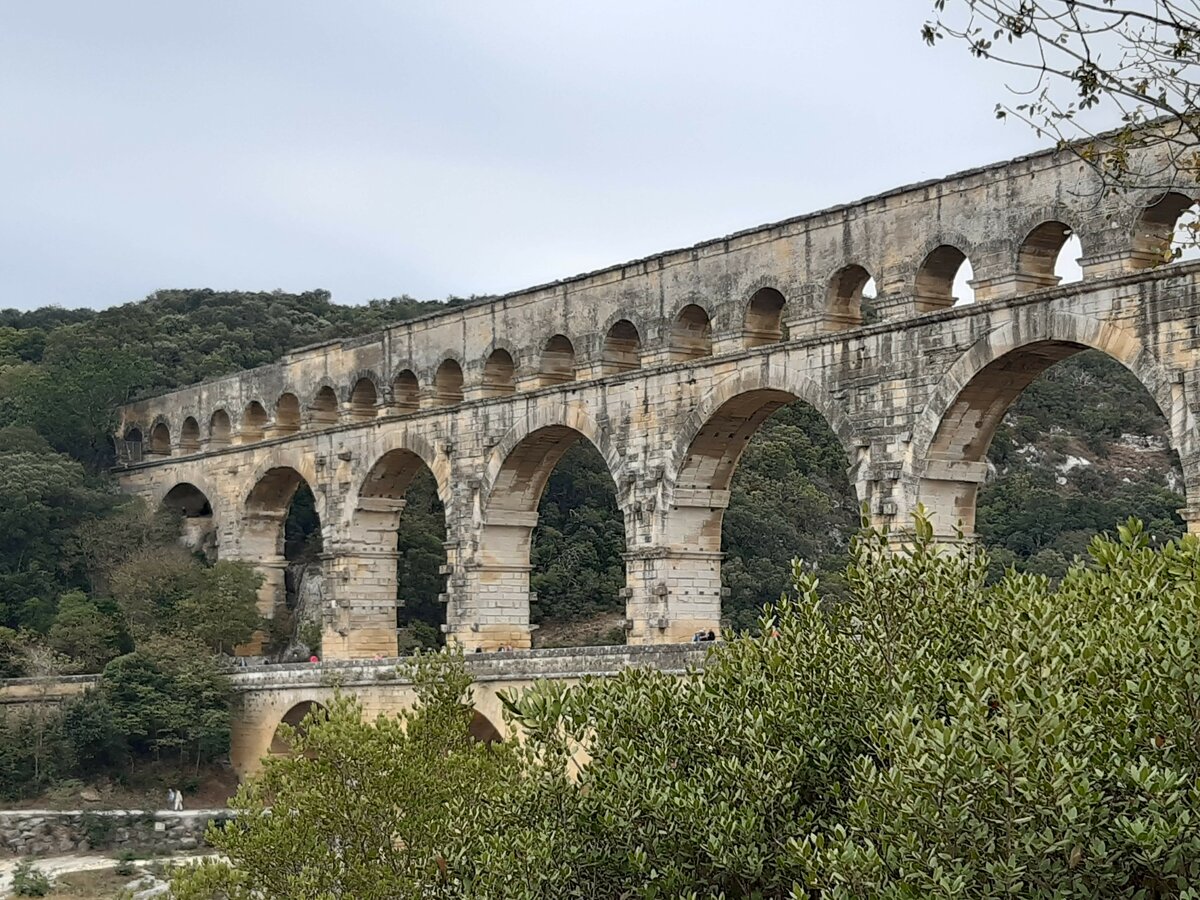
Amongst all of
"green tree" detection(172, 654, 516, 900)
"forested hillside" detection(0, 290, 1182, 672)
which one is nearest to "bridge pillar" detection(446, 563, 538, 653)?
"forested hillside" detection(0, 290, 1182, 672)

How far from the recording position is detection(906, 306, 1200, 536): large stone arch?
24.4m

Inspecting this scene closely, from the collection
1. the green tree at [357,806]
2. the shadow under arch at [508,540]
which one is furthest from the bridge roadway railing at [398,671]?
the green tree at [357,806]

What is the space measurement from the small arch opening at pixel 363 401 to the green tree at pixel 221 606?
545cm

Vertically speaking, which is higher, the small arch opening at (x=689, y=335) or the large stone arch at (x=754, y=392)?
the small arch opening at (x=689, y=335)

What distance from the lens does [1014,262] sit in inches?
1013

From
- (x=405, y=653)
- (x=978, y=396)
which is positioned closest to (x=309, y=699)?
(x=405, y=653)

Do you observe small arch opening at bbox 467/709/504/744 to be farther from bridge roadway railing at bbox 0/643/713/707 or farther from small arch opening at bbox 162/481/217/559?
small arch opening at bbox 162/481/217/559

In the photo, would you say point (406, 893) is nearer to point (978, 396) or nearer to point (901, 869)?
point (901, 869)

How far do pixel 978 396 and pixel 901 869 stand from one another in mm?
16586

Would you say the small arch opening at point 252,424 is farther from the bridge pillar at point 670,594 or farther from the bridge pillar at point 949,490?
the bridge pillar at point 949,490

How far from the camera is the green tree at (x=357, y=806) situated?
691 inches

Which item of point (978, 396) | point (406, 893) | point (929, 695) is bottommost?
point (406, 893)

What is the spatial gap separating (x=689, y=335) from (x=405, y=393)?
934 cm

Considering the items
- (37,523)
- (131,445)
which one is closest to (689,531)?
(37,523)
